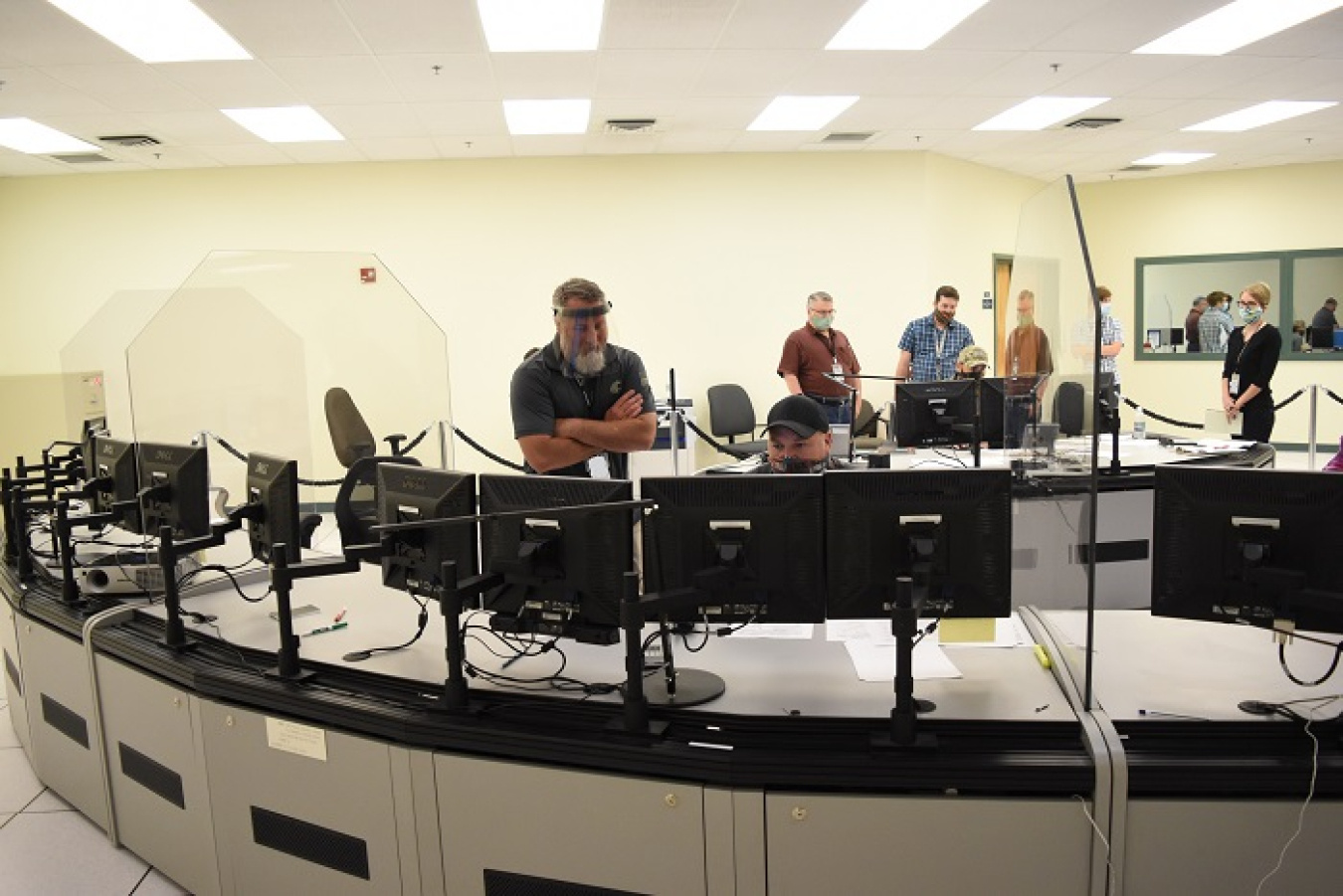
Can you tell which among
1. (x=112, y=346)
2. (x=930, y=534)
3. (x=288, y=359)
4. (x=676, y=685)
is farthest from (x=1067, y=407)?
(x=112, y=346)

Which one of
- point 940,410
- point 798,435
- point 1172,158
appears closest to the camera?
point 798,435

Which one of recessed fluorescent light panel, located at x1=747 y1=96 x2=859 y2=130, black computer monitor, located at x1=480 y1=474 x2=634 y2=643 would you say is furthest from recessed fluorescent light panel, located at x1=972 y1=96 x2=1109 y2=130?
black computer monitor, located at x1=480 y1=474 x2=634 y2=643

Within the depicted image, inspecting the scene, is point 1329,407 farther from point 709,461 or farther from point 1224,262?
point 709,461

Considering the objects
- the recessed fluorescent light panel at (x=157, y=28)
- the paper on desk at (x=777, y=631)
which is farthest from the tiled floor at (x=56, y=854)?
the recessed fluorescent light panel at (x=157, y=28)

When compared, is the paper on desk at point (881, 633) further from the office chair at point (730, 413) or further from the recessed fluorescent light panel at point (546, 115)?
the office chair at point (730, 413)

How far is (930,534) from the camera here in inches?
66.5

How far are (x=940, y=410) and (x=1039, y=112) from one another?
3.60m

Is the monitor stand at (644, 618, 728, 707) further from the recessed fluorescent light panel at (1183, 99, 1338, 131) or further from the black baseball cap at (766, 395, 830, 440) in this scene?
the recessed fluorescent light panel at (1183, 99, 1338, 131)

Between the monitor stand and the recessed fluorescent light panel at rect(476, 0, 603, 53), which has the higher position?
the recessed fluorescent light panel at rect(476, 0, 603, 53)

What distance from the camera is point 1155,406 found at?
9547 millimetres

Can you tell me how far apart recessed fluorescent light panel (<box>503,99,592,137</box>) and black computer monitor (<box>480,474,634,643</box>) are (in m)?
4.39

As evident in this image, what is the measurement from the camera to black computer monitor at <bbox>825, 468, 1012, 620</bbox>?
1.69 meters

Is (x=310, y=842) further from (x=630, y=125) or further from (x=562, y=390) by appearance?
(x=630, y=125)

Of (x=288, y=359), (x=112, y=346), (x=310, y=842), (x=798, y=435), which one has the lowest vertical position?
(x=310, y=842)
